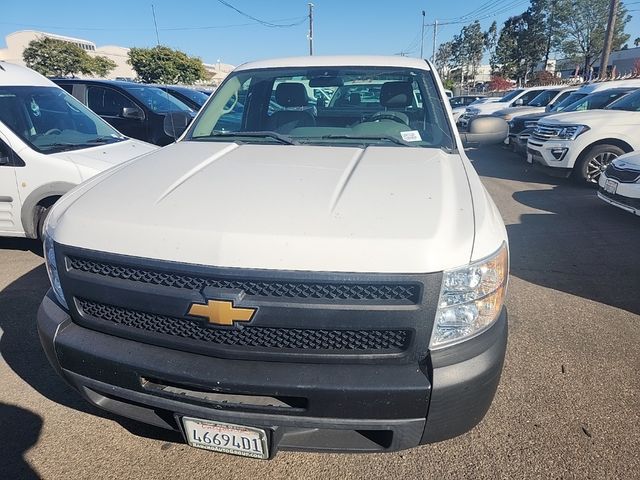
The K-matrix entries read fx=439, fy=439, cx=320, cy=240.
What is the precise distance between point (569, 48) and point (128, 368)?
6226 cm

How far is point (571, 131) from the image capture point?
764cm

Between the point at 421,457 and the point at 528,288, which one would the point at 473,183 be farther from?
the point at 528,288

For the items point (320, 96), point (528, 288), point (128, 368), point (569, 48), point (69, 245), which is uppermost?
point (569, 48)

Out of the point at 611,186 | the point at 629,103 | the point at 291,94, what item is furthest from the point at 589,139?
the point at 291,94

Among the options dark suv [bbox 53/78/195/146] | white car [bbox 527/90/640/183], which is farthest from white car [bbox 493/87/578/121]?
dark suv [bbox 53/78/195/146]

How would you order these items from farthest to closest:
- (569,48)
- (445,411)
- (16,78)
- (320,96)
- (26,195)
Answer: (569,48) → (16,78) → (26,195) → (320,96) → (445,411)

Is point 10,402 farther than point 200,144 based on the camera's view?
No

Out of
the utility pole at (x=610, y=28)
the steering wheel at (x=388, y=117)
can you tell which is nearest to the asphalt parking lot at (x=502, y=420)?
the steering wheel at (x=388, y=117)

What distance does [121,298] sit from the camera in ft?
5.73

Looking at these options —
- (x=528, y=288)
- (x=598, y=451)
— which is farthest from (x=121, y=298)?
(x=528, y=288)

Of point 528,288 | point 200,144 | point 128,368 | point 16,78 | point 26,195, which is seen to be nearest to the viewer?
point 128,368

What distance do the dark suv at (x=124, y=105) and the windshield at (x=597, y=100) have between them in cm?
829

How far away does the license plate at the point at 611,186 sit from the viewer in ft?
18.8

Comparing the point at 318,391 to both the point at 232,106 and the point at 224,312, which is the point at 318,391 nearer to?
the point at 224,312
